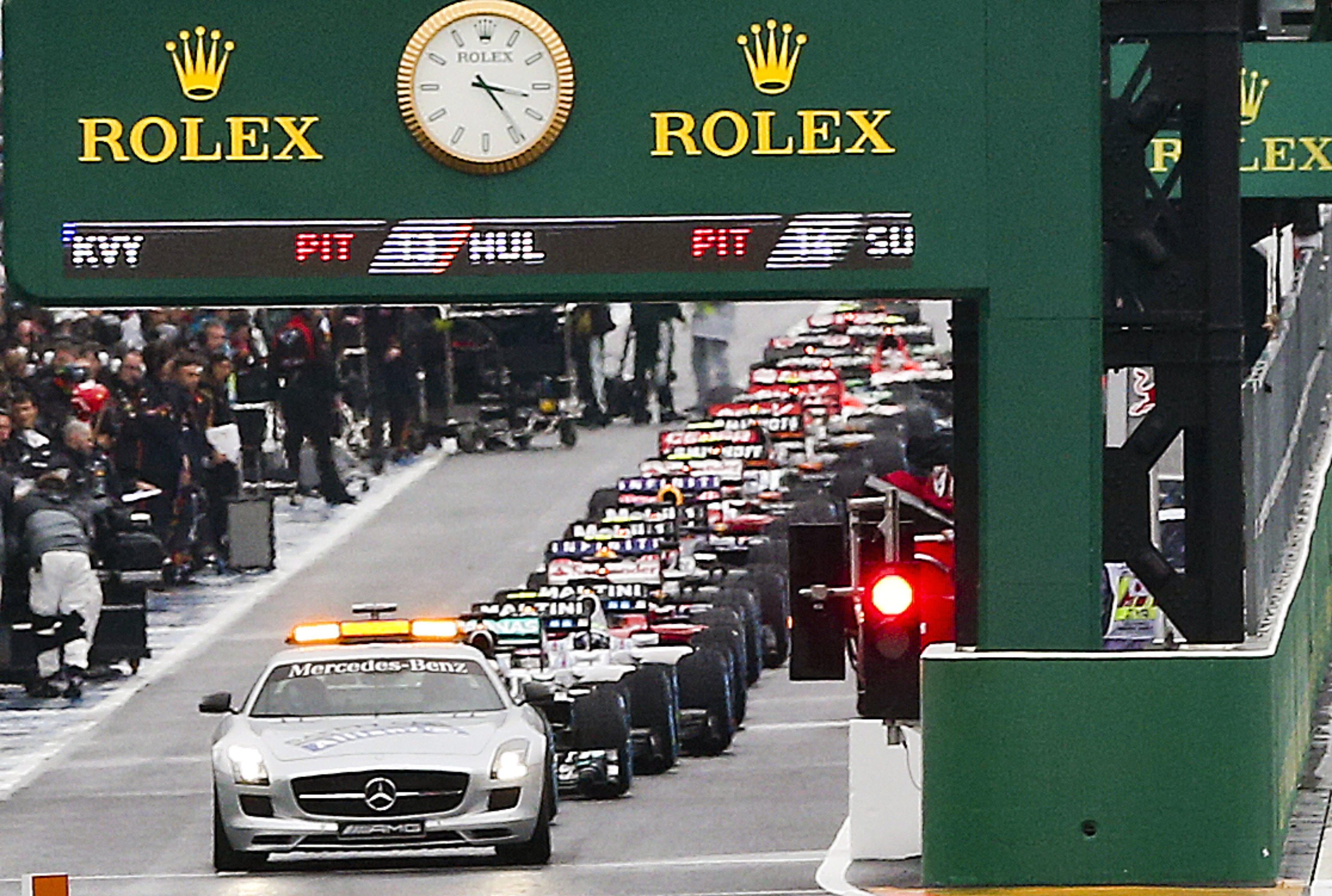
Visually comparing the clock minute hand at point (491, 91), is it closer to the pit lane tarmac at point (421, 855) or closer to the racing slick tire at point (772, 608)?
the pit lane tarmac at point (421, 855)

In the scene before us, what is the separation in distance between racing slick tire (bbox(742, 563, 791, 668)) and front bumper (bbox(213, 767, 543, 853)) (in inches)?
411

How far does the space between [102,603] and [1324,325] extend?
32.8 feet

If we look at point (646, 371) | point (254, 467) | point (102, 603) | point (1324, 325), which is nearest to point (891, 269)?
point (1324, 325)

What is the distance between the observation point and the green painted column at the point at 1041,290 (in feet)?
50.2

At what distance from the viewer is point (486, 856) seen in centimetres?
2008

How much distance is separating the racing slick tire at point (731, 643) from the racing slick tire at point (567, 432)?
70.3ft

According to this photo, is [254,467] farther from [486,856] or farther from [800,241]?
[800,241]

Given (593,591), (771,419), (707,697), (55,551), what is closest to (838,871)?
(707,697)

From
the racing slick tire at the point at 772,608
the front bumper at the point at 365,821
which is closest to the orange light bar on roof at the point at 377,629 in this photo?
the front bumper at the point at 365,821

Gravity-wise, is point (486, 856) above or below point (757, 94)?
below

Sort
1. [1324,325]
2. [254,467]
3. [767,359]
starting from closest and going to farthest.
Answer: [1324,325]
[254,467]
[767,359]

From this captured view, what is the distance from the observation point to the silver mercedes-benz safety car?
19.1 metres

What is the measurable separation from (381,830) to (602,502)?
57.6ft

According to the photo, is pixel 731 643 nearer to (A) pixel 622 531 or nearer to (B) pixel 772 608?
(B) pixel 772 608
